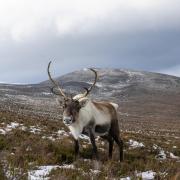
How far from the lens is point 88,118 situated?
1195cm

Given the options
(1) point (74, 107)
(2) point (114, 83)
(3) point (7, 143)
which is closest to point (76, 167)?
(1) point (74, 107)

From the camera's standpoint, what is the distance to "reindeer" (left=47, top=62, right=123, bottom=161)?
37.9 ft

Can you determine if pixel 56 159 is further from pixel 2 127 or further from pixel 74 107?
pixel 2 127

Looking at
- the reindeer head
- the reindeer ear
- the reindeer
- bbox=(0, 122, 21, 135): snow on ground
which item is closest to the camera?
the reindeer head

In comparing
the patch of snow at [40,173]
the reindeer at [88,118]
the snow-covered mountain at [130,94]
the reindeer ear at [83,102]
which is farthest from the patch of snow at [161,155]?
the snow-covered mountain at [130,94]

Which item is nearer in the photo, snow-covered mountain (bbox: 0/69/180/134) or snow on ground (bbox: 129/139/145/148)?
snow on ground (bbox: 129/139/145/148)

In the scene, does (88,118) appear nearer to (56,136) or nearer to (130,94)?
(56,136)

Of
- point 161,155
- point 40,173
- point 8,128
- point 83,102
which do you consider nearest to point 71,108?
point 83,102

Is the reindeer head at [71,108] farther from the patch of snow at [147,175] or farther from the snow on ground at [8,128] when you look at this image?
the snow on ground at [8,128]

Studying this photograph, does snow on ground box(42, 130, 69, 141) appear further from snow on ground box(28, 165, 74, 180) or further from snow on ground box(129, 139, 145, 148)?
snow on ground box(28, 165, 74, 180)

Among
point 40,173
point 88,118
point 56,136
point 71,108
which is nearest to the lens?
point 40,173

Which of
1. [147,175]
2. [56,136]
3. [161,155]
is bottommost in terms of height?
[161,155]

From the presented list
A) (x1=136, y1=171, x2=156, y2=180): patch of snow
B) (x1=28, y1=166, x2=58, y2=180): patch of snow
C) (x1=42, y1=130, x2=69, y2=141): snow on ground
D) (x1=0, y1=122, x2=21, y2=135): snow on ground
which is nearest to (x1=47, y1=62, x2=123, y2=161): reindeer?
(x1=28, y1=166, x2=58, y2=180): patch of snow

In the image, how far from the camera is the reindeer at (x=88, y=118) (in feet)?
37.9
